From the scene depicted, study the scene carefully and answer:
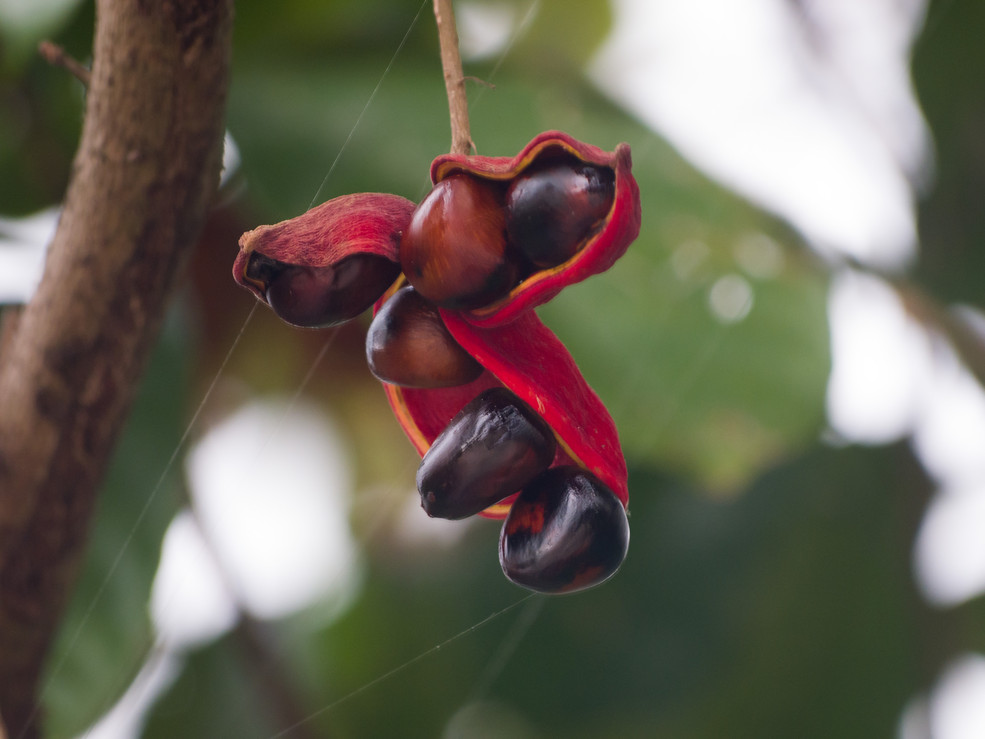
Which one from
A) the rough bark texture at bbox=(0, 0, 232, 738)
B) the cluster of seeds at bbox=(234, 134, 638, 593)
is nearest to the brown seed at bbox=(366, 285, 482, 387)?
the cluster of seeds at bbox=(234, 134, 638, 593)

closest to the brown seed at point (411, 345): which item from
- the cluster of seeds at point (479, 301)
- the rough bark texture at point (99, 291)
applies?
the cluster of seeds at point (479, 301)

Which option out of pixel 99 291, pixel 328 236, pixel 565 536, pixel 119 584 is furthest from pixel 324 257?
pixel 119 584

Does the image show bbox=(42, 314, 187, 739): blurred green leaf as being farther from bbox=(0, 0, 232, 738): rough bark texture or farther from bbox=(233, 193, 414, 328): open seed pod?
bbox=(233, 193, 414, 328): open seed pod

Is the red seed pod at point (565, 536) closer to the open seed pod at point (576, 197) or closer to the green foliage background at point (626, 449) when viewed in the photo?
the open seed pod at point (576, 197)

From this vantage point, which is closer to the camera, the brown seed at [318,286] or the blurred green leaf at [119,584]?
the brown seed at [318,286]

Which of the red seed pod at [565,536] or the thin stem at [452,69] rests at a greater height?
the thin stem at [452,69]

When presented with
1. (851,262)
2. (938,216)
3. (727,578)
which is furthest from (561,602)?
(938,216)

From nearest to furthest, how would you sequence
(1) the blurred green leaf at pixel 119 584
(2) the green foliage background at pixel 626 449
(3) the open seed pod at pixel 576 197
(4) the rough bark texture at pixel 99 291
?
(3) the open seed pod at pixel 576 197
(4) the rough bark texture at pixel 99 291
(1) the blurred green leaf at pixel 119 584
(2) the green foliage background at pixel 626 449

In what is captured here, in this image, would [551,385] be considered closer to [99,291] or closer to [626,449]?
[99,291]
